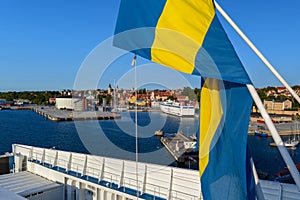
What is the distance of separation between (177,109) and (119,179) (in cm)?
3315

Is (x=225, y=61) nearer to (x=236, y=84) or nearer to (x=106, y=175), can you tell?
(x=236, y=84)

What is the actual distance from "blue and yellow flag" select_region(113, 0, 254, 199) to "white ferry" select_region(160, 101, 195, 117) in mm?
30047

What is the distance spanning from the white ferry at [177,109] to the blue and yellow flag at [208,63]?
30.0 meters

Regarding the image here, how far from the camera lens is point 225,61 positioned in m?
1.20

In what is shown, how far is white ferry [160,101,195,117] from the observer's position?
3422 centimetres

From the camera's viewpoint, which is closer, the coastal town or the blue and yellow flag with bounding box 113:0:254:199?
the blue and yellow flag with bounding box 113:0:254:199

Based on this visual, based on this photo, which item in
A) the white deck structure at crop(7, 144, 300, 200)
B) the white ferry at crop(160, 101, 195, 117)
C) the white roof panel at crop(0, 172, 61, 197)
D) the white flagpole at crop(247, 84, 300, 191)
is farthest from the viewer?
the white ferry at crop(160, 101, 195, 117)

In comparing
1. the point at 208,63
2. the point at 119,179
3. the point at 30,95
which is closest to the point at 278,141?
the point at 208,63

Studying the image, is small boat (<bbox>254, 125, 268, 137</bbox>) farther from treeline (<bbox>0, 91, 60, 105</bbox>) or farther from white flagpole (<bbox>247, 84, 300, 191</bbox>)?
treeline (<bbox>0, 91, 60, 105</bbox>)

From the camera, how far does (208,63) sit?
3.93 ft

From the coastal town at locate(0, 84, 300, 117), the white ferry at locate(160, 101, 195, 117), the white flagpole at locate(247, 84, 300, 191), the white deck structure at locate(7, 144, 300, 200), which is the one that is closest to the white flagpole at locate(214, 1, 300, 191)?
the white flagpole at locate(247, 84, 300, 191)

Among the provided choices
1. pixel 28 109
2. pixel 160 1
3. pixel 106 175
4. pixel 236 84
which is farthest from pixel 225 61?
pixel 28 109

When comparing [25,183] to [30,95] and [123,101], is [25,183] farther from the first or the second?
[30,95]

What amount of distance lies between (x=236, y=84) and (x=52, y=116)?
125 ft
